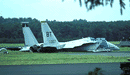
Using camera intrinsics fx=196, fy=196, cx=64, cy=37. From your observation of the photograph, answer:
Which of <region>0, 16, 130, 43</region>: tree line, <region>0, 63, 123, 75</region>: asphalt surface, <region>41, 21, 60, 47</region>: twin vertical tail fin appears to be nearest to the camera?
<region>0, 63, 123, 75</region>: asphalt surface

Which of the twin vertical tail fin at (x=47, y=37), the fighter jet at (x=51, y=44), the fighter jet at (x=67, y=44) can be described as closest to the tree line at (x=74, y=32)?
the fighter jet at (x=67, y=44)

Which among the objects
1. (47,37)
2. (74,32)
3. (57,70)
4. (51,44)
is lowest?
(74,32)

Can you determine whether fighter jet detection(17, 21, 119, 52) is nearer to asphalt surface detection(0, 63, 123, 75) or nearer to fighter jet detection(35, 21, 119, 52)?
fighter jet detection(35, 21, 119, 52)

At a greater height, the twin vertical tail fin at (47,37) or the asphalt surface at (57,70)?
the twin vertical tail fin at (47,37)

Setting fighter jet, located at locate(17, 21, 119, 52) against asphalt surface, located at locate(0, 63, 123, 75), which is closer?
asphalt surface, located at locate(0, 63, 123, 75)

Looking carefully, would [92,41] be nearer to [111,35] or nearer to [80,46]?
[80,46]

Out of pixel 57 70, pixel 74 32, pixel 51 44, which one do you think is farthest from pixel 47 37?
pixel 74 32

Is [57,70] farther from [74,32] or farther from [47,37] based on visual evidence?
[74,32]

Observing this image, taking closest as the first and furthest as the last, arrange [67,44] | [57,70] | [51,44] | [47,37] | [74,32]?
[57,70] → [47,37] → [51,44] → [67,44] → [74,32]

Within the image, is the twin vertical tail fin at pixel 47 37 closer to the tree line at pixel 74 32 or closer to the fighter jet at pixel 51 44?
the fighter jet at pixel 51 44

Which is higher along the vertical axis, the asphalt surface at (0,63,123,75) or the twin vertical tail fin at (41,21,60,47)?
the twin vertical tail fin at (41,21,60,47)

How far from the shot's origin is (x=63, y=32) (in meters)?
90.7

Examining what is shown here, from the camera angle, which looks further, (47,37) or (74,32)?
(74,32)

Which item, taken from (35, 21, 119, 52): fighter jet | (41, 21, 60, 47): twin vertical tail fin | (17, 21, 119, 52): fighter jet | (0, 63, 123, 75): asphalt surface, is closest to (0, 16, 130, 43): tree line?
(35, 21, 119, 52): fighter jet
